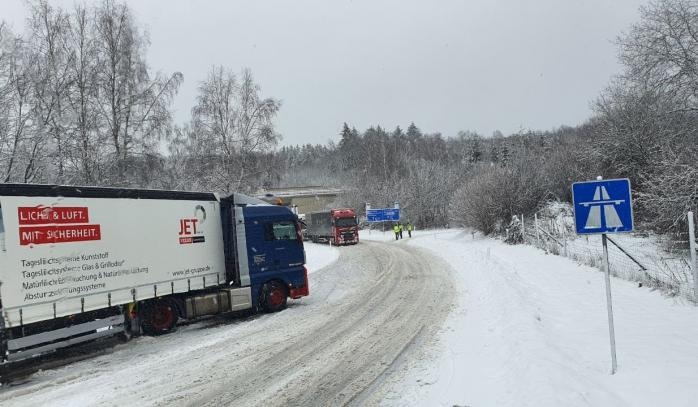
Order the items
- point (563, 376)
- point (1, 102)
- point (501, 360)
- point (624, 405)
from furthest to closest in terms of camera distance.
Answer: point (1, 102) < point (501, 360) < point (563, 376) < point (624, 405)

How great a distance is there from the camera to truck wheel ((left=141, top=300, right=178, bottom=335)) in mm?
10852

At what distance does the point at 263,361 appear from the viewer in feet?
27.1

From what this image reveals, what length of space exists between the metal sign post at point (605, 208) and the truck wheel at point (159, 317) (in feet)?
28.5

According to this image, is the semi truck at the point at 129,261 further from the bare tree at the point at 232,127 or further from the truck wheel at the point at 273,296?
the bare tree at the point at 232,127

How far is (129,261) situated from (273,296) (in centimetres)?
431

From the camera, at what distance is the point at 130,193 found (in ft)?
33.8

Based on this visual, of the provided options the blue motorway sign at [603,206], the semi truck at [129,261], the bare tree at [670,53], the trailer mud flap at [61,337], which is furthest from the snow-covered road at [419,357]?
the bare tree at [670,53]

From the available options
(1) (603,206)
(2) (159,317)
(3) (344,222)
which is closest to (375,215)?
(3) (344,222)

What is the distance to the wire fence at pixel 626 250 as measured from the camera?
40.6 ft

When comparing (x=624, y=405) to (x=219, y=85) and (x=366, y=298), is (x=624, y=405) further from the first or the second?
(x=219, y=85)

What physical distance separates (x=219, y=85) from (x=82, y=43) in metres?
11.5

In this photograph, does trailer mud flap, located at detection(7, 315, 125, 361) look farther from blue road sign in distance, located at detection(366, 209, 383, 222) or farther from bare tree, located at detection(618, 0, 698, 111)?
blue road sign in distance, located at detection(366, 209, 383, 222)

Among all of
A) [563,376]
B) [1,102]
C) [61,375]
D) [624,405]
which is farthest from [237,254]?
[1,102]

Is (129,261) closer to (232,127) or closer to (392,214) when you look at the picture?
(232,127)
